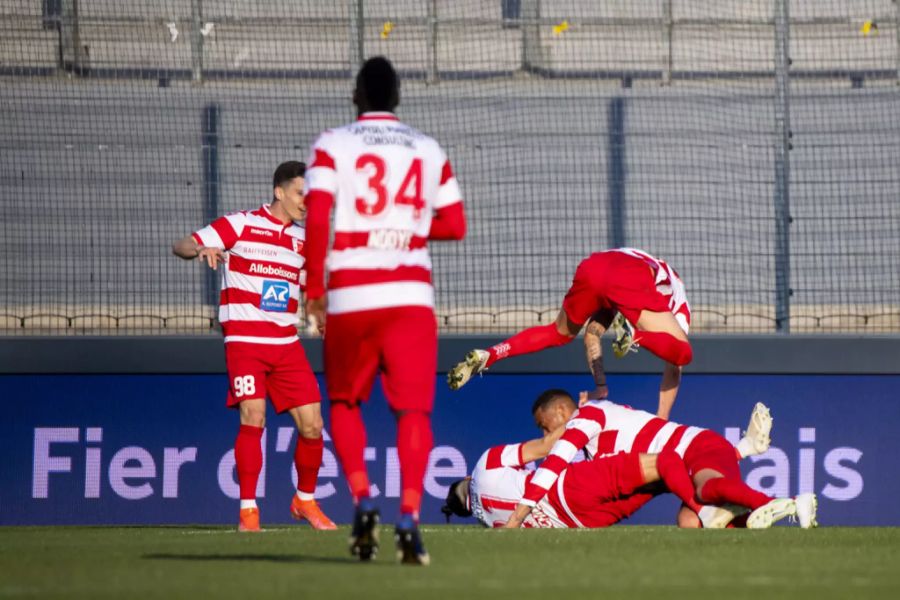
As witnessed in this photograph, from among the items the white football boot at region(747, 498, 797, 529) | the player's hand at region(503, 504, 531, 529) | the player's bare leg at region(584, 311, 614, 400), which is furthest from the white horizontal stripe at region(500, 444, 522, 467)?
the white football boot at region(747, 498, 797, 529)

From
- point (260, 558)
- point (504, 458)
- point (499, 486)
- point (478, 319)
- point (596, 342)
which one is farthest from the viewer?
point (478, 319)

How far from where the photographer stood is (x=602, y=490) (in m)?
8.77

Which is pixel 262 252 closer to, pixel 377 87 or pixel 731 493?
pixel 731 493

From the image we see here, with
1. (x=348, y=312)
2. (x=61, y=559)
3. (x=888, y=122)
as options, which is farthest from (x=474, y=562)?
(x=888, y=122)

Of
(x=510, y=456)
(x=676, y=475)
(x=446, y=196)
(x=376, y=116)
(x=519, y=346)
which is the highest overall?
(x=376, y=116)

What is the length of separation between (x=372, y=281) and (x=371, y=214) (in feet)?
0.82

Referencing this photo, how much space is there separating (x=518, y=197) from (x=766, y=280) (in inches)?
79.6

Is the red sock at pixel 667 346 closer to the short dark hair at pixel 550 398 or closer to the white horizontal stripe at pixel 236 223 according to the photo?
the short dark hair at pixel 550 398

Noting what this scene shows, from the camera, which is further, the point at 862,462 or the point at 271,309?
the point at 862,462

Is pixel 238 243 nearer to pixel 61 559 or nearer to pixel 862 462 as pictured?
pixel 61 559

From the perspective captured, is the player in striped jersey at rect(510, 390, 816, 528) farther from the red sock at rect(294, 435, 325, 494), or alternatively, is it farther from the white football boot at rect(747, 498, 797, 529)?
the red sock at rect(294, 435, 325, 494)

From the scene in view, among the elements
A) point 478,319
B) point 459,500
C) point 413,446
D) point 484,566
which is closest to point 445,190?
point 413,446

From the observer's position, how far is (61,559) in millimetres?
6262

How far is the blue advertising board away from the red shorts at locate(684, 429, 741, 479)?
2.30m
